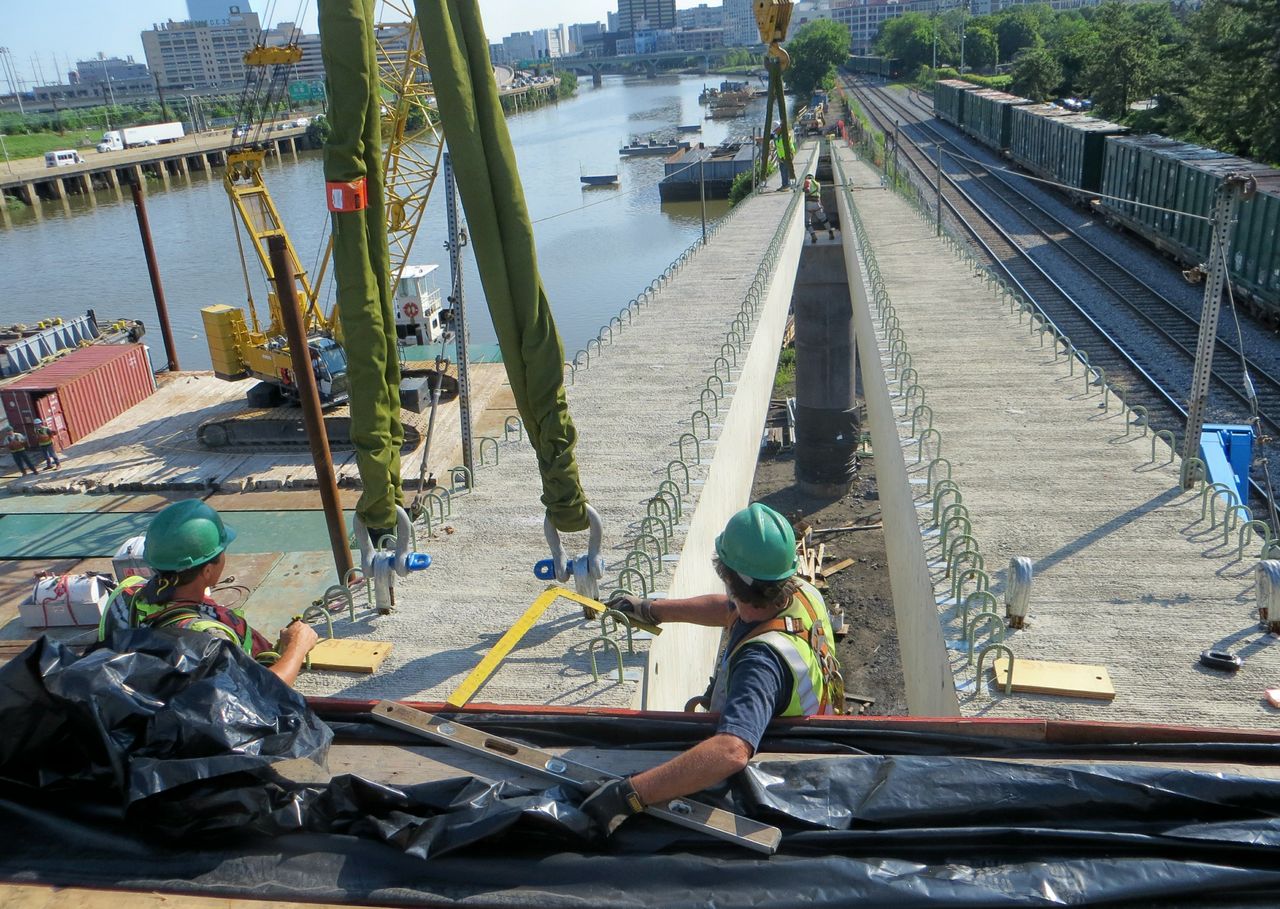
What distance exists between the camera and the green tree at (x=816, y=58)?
106 meters

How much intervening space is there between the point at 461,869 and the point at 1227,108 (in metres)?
40.4

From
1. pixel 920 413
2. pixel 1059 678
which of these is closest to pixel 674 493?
pixel 920 413

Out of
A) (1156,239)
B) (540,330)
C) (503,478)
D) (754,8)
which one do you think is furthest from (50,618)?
(1156,239)

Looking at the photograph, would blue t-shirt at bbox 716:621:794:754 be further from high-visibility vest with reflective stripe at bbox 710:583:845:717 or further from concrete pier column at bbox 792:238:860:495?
concrete pier column at bbox 792:238:860:495

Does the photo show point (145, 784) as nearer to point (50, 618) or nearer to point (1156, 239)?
point (50, 618)

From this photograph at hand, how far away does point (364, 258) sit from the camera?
5.70 meters

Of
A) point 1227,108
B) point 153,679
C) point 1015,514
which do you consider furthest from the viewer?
point 1227,108

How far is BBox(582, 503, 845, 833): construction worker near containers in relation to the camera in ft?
10.6

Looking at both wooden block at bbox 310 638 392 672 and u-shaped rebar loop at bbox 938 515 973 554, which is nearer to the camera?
wooden block at bbox 310 638 392 672

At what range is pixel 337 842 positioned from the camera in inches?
130

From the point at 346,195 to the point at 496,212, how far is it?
0.88 meters

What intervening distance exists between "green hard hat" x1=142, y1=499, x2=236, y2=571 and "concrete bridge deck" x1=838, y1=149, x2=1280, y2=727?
4.33 meters

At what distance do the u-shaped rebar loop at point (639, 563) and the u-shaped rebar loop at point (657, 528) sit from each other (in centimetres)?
24

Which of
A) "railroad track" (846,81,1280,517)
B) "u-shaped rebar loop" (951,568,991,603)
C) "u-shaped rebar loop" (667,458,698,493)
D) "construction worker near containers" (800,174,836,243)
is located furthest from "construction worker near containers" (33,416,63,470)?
"railroad track" (846,81,1280,517)
